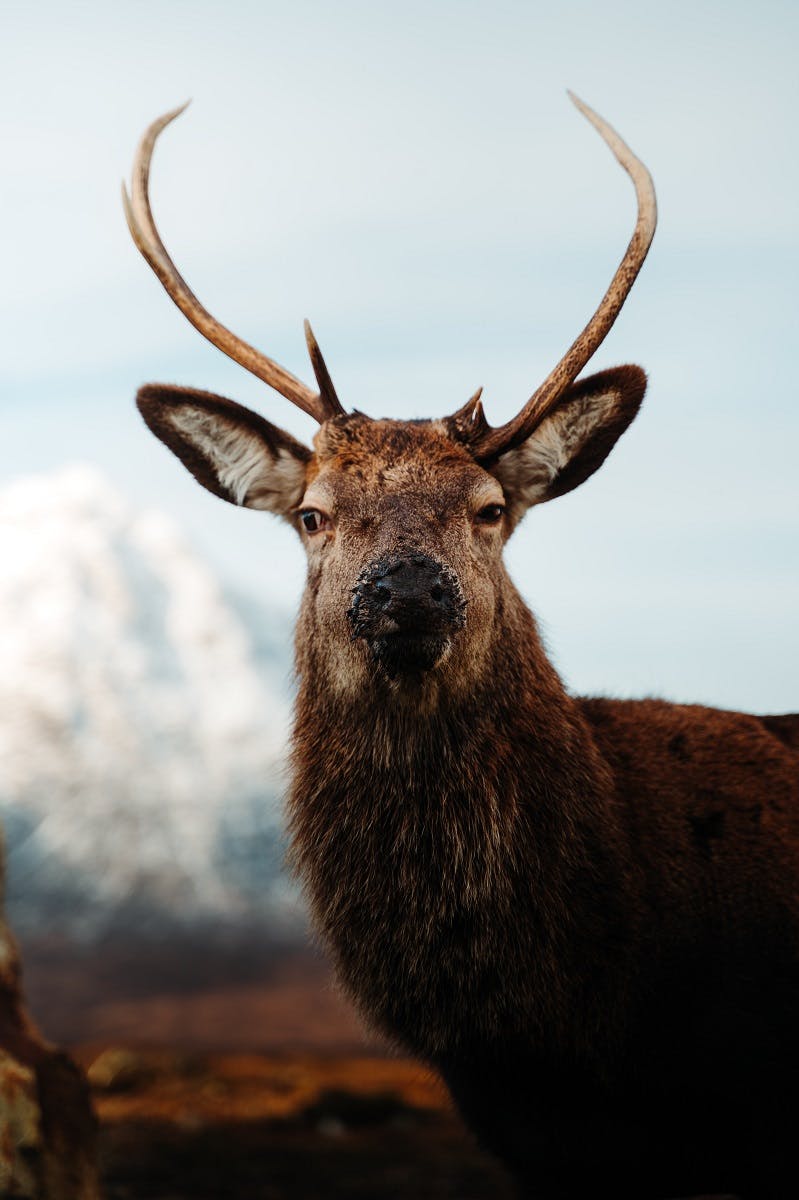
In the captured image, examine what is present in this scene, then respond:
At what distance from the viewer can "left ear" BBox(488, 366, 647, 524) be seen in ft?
14.9

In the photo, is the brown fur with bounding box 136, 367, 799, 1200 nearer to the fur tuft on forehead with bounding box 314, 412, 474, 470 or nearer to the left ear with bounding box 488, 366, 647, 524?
the fur tuft on forehead with bounding box 314, 412, 474, 470

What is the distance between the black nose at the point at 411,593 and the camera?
3664 millimetres

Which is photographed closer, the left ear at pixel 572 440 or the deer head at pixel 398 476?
the deer head at pixel 398 476

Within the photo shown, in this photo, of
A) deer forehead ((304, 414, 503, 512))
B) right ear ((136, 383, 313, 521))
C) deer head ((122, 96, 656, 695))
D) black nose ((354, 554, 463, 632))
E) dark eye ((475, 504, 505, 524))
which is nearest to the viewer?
black nose ((354, 554, 463, 632))

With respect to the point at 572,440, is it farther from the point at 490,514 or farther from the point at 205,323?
the point at 205,323

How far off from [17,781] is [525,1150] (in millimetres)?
9914

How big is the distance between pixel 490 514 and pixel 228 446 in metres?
1.12

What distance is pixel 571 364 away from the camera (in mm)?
4500

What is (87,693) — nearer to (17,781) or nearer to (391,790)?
(17,781)

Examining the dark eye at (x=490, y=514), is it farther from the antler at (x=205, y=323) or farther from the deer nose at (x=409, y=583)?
the antler at (x=205, y=323)

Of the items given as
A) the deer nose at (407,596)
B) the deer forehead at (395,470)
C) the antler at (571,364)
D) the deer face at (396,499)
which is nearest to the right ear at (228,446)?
the deer face at (396,499)

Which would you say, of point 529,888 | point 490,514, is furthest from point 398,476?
point 529,888

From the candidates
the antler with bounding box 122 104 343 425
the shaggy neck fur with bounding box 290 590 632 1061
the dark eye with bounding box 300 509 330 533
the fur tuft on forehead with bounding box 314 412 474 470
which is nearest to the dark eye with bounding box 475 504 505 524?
the fur tuft on forehead with bounding box 314 412 474 470

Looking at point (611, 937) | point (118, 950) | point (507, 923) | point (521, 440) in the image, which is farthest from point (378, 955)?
point (118, 950)
